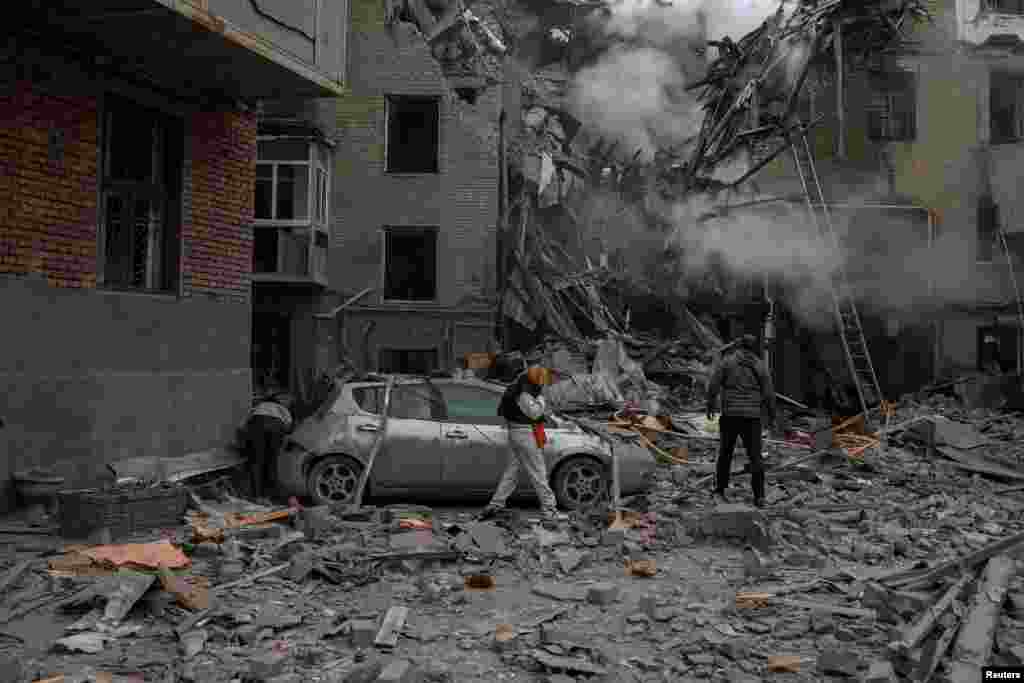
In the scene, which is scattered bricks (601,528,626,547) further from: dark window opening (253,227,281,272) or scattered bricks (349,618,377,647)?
dark window opening (253,227,281,272)

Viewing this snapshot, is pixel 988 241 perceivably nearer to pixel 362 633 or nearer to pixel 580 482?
pixel 580 482

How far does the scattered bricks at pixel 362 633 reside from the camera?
4781 mm

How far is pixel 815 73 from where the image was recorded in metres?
21.2

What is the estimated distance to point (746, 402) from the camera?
8570mm

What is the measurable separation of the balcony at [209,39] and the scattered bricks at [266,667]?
5.39 m

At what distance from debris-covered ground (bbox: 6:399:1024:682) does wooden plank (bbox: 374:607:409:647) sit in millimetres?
17

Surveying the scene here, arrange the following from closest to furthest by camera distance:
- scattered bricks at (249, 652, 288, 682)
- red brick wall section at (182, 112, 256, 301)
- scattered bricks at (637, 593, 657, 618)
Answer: scattered bricks at (249, 652, 288, 682) < scattered bricks at (637, 593, 657, 618) < red brick wall section at (182, 112, 256, 301)

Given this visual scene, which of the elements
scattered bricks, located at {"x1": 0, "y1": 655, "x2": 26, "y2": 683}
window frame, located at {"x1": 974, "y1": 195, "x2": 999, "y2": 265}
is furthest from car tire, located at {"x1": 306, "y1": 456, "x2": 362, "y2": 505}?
window frame, located at {"x1": 974, "y1": 195, "x2": 999, "y2": 265}

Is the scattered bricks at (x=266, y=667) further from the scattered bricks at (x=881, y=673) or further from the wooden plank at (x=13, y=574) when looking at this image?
the scattered bricks at (x=881, y=673)

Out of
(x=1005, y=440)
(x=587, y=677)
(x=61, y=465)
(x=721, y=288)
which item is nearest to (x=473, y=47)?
(x=721, y=288)

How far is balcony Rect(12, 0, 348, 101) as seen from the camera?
721 cm

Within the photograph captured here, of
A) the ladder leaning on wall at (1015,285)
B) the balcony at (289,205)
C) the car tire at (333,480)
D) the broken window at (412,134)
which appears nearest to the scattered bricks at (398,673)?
the car tire at (333,480)

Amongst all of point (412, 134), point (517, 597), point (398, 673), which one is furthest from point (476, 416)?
point (412, 134)

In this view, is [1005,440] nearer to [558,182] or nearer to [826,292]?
[826,292]
